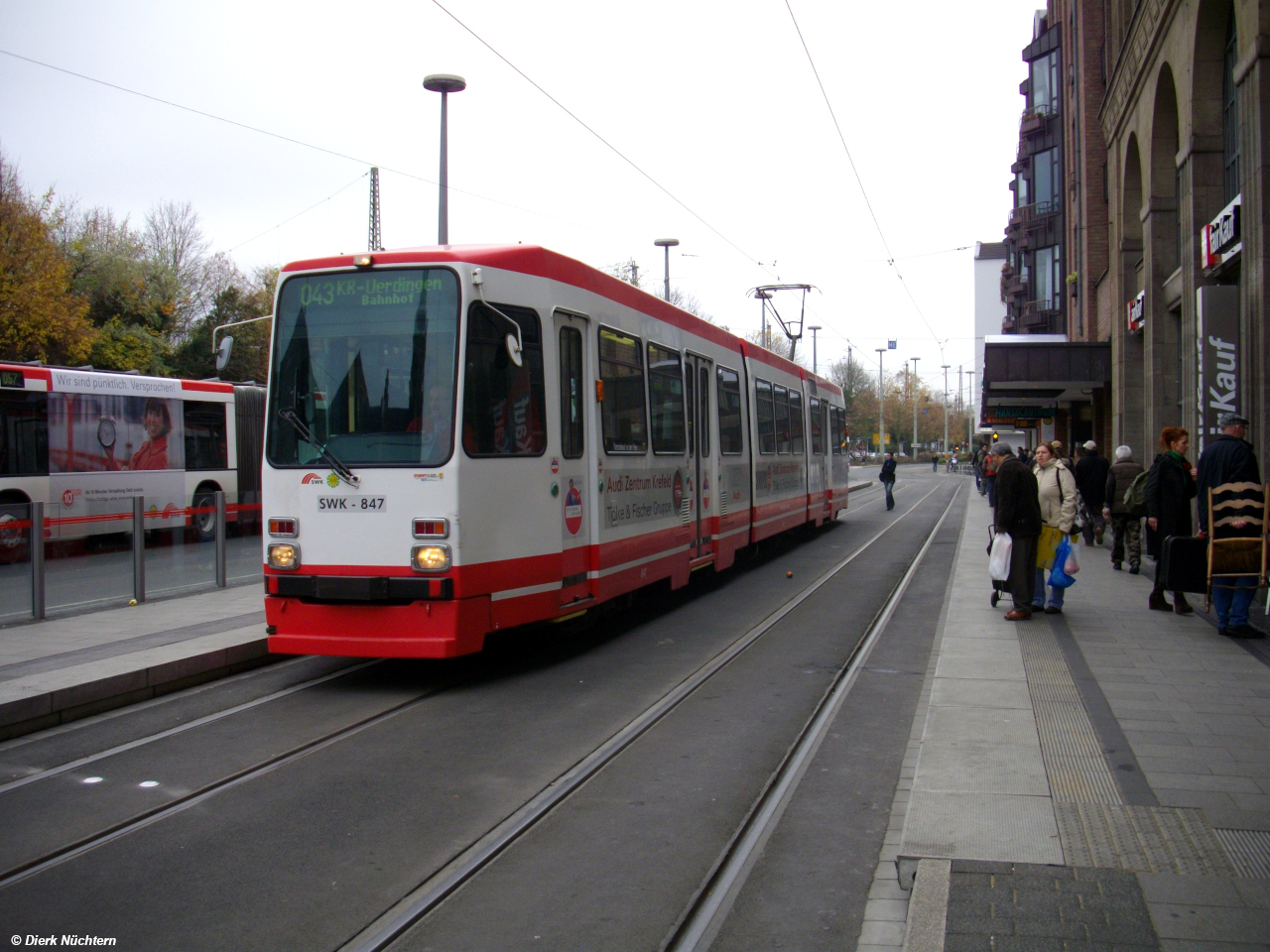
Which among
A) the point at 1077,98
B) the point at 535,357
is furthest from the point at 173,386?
the point at 1077,98

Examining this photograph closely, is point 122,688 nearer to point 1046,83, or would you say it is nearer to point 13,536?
point 13,536

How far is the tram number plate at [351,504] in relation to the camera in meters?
7.55

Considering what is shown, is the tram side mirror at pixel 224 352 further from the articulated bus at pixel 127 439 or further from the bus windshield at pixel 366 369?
the articulated bus at pixel 127 439

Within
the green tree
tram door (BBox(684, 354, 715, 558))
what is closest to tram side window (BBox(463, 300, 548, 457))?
tram door (BBox(684, 354, 715, 558))

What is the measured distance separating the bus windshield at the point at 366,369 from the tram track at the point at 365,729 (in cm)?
188

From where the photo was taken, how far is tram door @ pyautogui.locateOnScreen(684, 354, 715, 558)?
12078 mm

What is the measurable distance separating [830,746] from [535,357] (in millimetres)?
3807

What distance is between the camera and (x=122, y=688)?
295 inches

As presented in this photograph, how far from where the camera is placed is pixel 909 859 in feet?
13.6

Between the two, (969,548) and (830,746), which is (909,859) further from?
(969,548)

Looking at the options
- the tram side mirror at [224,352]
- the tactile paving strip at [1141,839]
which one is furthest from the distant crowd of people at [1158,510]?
the tram side mirror at [224,352]

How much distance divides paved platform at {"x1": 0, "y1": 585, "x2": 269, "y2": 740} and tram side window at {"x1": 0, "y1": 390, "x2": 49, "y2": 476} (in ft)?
22.9

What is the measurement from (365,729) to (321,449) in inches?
87.7

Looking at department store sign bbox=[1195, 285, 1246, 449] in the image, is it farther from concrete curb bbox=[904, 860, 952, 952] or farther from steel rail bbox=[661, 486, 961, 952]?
concrete curb bbox=[904, 860, 952, 952]
